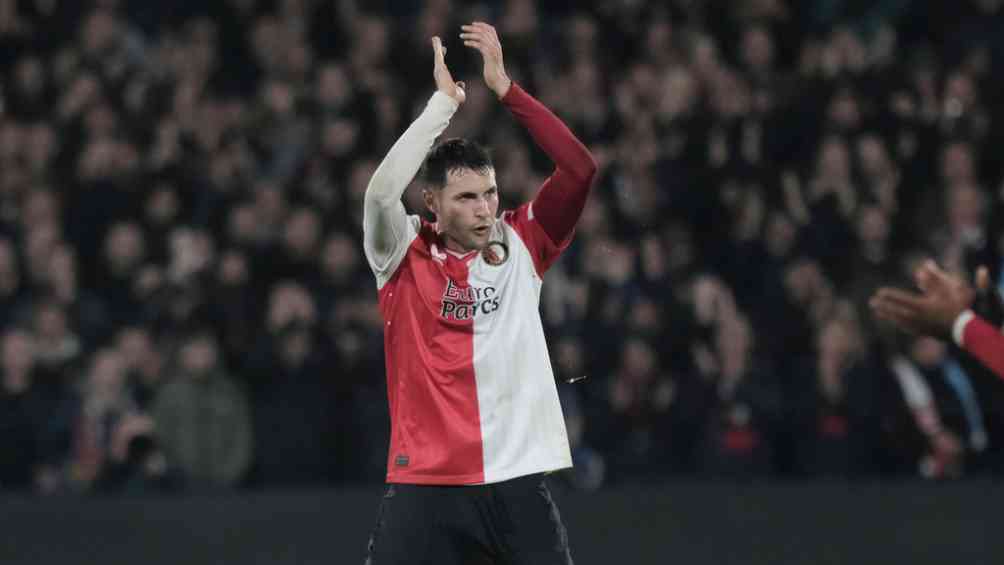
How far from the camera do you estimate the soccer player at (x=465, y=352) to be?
5.37 metres

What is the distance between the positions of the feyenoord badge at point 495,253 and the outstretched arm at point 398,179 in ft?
0.85

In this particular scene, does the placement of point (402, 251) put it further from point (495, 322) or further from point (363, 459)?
point (363, 459)

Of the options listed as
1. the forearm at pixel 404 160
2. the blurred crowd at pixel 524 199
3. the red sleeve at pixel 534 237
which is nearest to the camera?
the forearm at pixel 404 160

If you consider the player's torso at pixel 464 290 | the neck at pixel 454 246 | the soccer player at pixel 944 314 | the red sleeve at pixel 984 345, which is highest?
the neck at pixel 454 246

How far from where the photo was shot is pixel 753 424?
29.6 feet

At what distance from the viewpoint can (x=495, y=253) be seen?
5570mm

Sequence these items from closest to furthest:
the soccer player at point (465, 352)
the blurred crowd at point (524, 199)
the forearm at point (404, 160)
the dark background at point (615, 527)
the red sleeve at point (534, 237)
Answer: the forearm at point (404, 160), the soccer player at point (465, 352), the red sleeve at point (534, 237), the dark background at point (615, 527), the blurred crowd at point (524, 199)

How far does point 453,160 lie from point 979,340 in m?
1.73

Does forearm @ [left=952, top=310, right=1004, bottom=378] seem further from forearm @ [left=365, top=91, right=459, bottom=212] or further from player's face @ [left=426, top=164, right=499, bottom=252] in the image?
forearm @ [left=365, top=91, right=459, bottom=212]

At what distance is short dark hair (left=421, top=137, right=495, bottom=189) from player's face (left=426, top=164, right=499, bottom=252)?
0.07 feet

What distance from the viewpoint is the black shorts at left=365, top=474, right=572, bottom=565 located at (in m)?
5.35

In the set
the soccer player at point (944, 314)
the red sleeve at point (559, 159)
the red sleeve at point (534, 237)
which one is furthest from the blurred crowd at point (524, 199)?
the soccer player at point (944, 314)

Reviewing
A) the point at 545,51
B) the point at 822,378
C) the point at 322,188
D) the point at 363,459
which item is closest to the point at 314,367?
the point at 363,459

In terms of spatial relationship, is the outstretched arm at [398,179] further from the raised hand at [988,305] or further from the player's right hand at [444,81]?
the raised hand at [988,305]
